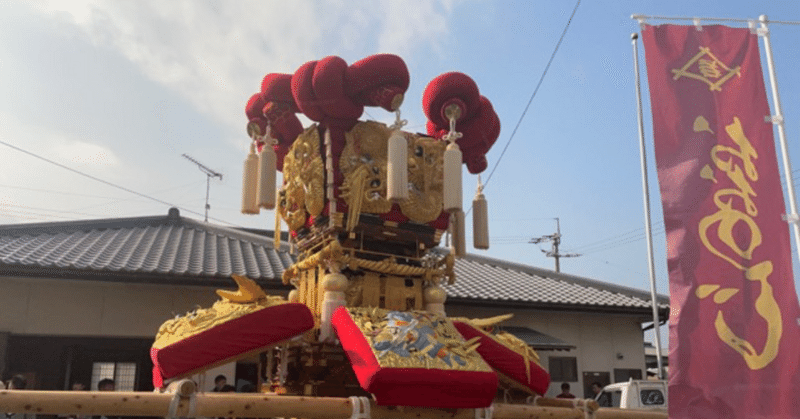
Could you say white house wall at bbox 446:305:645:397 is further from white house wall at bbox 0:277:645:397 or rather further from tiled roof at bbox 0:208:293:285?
white house wall at bbox 0:277:645:397

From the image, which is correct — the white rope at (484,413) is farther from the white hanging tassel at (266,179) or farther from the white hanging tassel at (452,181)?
the white hanging tassel at (266,179)

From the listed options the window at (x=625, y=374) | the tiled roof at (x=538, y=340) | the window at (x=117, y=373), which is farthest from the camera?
the window at (x=625, y=374)

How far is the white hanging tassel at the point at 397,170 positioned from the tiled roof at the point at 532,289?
5841 mm

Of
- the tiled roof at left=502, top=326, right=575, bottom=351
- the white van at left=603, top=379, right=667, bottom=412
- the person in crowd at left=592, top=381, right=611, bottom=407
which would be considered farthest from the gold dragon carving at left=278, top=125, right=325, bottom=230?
the white van at left=603, top=379, right=667, bottom=412

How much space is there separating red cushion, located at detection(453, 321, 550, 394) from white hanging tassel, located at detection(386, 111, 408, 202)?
97cm

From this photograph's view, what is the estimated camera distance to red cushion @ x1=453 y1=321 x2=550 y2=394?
4125 millimetres

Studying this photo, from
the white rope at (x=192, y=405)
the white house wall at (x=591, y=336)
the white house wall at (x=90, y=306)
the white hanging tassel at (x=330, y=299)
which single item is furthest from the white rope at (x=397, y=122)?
the white house wall at (x=591, y=336)

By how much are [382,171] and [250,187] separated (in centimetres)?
104

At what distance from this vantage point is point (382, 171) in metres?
4.59

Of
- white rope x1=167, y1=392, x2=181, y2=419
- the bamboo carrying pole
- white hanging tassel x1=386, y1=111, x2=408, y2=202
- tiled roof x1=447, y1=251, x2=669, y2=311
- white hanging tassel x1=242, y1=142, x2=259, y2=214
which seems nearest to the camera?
the bamboo carrying pole

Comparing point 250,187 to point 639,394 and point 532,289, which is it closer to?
point 532,289

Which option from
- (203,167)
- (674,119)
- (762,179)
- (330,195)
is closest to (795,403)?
(762,179)

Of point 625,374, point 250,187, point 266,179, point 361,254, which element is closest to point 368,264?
point 361,254

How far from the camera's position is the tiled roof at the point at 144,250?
27.1 feet
